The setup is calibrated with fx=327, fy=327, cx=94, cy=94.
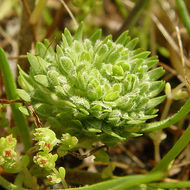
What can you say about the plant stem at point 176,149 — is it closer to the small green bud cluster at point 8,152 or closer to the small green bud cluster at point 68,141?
the small green bud cluster at point 68,141

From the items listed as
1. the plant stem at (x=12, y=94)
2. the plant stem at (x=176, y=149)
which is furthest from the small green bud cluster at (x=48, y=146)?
the plant stem at (x=176, y=149)

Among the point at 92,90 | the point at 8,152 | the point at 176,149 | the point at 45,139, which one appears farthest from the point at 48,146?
the point at 176,149

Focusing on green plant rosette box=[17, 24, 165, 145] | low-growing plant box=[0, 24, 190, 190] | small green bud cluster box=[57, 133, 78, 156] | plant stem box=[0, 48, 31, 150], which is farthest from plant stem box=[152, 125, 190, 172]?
plant stem box=[0, 48, 31, 150]

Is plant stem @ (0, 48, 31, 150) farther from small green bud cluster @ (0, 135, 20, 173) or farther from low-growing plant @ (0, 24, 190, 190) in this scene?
small green bud cluster @ (0, 135, 20, 173)

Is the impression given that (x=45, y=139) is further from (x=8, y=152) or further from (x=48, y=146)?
(x=8, y=152)

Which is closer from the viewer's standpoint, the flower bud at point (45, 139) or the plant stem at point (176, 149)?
the flower bud at point (45, 139)

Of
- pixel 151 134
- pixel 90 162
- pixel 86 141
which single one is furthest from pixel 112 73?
pixel 90 162

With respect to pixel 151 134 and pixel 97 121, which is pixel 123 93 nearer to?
pixel 97 121
